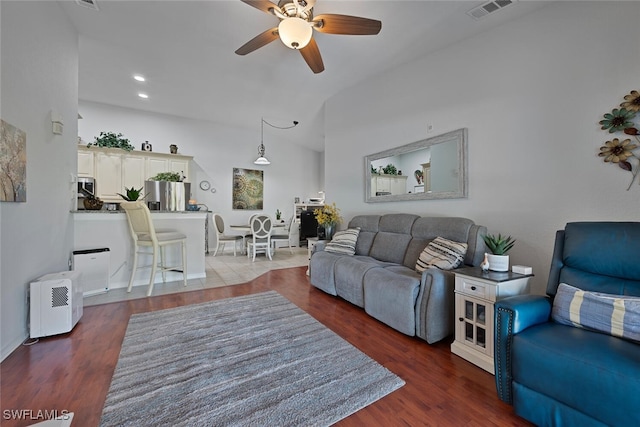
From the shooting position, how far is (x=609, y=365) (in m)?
1.02

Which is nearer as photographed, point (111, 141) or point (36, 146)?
point (36, 146)

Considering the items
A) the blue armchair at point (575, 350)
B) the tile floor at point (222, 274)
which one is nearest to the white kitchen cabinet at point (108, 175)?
the tile floor at point (222, 274)

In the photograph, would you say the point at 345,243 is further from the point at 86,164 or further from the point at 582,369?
the point at 86,164

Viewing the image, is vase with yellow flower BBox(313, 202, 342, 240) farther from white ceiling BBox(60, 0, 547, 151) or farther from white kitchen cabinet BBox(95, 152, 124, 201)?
white kitchen cabinet BBox(95, 152, 124, 201)

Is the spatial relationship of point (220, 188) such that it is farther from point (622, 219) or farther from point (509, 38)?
point (622, 219)

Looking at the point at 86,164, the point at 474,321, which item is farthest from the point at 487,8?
the point at 86,164

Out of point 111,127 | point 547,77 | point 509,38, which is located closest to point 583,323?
point 547,77

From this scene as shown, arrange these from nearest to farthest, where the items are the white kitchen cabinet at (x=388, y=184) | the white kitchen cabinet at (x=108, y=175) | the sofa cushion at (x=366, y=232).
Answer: the sofa cushion at (x=366, y=232) → the white kitchen cabinet at (x=388, y=184) → the white kitchen cabinet at (x=108, y=175)

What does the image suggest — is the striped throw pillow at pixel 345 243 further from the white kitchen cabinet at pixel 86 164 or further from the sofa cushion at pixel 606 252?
the white kitchen cabinet at pixel 86 164

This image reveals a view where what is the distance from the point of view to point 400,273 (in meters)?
2.40

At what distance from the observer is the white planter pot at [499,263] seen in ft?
6.10

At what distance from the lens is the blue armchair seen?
101cm

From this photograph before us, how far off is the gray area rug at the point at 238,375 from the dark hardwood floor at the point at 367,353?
8 cm

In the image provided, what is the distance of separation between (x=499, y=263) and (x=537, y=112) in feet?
4.67
